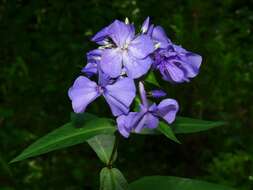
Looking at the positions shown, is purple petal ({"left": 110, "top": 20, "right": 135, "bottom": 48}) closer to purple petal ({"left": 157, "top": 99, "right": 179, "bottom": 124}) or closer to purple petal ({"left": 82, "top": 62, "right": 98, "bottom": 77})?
purple petal ({"left": 82, "top": 62, "right": 98, "bottom": 77})

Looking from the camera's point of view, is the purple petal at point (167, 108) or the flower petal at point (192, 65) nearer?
the purple petal at point (167, 108)

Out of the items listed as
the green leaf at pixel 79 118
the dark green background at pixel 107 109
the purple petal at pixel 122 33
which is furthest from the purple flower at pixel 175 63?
the dark green background at pixel 107 109

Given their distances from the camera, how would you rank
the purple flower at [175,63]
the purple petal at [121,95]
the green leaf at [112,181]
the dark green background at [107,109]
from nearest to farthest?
the purple petal at [121,95] → the purple flower at [175,63] → the green leaf at [112,181] → the dark green background at [107,109]

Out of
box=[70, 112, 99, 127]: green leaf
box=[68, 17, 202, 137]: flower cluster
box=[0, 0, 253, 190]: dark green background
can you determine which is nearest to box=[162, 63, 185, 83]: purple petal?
box=[68, 17, 202, 137]: flower cluster

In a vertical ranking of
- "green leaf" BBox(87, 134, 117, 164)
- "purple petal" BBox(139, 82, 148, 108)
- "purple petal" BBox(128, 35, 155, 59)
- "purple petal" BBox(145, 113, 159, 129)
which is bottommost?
"green leaf" BBox(87, 134, 117, 164)

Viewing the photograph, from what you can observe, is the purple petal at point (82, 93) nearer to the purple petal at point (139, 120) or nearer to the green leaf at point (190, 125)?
the purple petal at point (139, 120)

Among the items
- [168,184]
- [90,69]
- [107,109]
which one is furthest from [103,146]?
[107,109]

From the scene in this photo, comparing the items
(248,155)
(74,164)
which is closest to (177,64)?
(248,155)

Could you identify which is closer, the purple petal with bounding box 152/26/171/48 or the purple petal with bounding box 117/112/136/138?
the purple petal with bounding box 117/112/136/138
